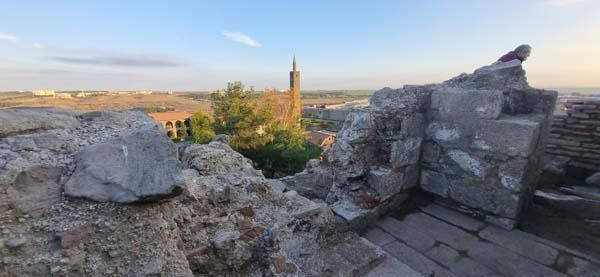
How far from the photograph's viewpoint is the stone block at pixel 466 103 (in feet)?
7.73

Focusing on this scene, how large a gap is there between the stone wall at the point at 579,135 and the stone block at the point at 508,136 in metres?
1.89

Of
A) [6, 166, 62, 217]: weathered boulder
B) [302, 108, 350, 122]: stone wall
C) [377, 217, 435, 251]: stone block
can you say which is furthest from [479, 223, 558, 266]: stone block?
[302, 108, 350, 122]: stone wall

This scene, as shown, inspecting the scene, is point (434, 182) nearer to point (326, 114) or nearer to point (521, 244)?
point (521, 244)

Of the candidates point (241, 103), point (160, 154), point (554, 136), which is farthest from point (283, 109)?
point (160, 154)

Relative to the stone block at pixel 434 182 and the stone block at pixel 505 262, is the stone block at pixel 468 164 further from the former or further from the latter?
the stone block at pixel 505 262

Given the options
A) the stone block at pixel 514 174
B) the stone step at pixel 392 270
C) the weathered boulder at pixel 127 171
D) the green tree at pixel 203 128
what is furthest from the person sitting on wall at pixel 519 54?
the green tree at pixel 203 128

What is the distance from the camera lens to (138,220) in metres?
1.31

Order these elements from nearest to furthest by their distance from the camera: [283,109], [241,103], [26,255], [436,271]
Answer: [26,255]
[436,271]
[241,103]
[283,109]

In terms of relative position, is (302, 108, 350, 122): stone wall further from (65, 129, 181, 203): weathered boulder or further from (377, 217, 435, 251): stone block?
(65, 129, 181, 203): weathered boulder

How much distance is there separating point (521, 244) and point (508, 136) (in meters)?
0.82

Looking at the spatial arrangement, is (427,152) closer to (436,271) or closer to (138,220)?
(436,271)

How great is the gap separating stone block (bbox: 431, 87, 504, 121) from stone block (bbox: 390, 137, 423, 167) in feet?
1.19

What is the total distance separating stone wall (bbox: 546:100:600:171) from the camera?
3.35 m

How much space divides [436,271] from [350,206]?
0.82m
